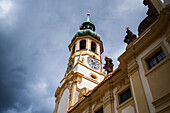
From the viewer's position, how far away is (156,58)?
8.88m

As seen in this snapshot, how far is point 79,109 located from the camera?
46.8 feet

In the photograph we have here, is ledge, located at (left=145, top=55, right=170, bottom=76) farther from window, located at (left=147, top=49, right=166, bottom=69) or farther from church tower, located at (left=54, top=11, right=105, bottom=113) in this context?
church tower, located at (left=54, top=11, right=105, bottom=113)

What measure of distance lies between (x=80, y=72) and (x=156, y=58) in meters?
15.3

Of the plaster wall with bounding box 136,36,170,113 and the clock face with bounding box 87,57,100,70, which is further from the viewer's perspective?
the clock face with bounding box 87,57,100,70

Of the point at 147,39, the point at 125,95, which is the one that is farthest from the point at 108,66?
the point at 147,39

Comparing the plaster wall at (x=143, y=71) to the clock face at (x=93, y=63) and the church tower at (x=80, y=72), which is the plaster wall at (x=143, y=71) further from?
the clock face at (x=93, y=63)

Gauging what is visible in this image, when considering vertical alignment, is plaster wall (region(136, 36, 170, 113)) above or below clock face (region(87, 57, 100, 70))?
below

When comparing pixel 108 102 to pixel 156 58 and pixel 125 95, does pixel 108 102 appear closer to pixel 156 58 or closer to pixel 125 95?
pixel 125 95

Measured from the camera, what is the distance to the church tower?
20.1 metres

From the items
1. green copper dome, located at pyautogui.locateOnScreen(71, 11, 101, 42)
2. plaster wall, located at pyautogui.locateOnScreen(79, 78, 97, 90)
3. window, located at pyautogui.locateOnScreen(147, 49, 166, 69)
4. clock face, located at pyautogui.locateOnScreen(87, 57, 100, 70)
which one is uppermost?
green copper dome, located at pyautogui.locateOnScreen(71, 11, 101, 42)

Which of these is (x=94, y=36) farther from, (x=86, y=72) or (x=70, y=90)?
(x=70, y=90)

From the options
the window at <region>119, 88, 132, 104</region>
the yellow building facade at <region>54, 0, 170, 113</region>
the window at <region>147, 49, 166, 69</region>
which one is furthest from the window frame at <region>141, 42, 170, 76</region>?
the window at <region>119, 88, 132, 104</region>

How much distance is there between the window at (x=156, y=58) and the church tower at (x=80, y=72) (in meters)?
10.0

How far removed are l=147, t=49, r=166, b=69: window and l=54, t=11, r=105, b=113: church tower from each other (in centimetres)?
1001
